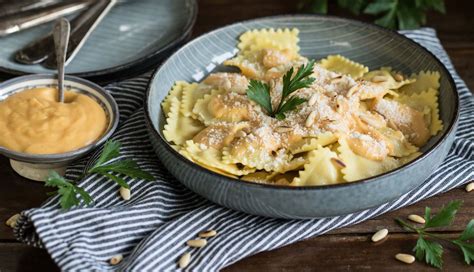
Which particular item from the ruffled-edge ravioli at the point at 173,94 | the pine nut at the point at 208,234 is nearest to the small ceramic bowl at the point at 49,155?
the ruffled-edge ravioli at the point at 173,94

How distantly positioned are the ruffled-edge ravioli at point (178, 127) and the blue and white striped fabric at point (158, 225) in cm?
13

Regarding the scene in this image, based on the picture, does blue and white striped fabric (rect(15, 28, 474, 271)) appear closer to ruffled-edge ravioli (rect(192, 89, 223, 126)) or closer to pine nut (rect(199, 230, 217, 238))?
pine nut (rect(199, 230, 217, 238))

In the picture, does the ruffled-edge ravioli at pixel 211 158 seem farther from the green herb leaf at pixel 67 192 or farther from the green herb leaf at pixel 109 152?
the green herb leaf at pixel 67 192

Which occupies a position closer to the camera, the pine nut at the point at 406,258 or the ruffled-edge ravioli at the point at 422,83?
the pine nut at the point at 406,258

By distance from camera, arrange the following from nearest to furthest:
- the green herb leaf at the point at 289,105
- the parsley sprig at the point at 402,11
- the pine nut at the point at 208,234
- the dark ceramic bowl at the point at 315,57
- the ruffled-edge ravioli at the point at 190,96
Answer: the dark ceramic bowl at the point at 315,57 → the pine nut at the point at 208,234 → the green herb leaf at the point at 289,105 → the ruffled-edge ravioli at the point at 190,96 → the parsley sprig at the point at 402,11

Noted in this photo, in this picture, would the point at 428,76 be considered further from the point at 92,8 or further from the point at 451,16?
the point at 92,8

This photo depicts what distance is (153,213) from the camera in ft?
9.18

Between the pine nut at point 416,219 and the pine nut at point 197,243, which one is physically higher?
the pine nut at point 197,243

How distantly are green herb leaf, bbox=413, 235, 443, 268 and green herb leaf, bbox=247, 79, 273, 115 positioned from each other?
2.66 ft

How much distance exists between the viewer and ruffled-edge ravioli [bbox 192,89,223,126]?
3.13 m

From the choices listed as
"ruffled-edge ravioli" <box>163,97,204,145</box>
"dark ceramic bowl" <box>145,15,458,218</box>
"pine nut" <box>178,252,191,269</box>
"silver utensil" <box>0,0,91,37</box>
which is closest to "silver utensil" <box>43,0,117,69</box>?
"silver utensil" <box>0,0,91,37</box>

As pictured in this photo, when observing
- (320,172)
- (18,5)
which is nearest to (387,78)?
(320,172)

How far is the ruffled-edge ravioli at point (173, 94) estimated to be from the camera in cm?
322

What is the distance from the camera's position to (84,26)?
393 cm
